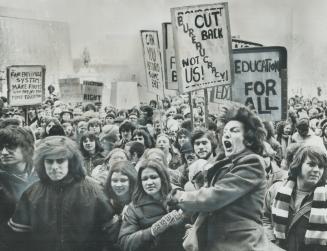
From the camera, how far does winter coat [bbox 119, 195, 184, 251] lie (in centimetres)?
395

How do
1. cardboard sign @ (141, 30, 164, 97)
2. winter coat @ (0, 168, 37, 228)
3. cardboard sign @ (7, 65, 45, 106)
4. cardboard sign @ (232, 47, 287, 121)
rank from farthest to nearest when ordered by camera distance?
cardboard sign @ (7, 65, 45, 106) < cardboard sign @ (141, 30, 164, 97) < cardboard sign @ (232, 47, 287, 121) < winter coat @ (0, 168, 37, 228)

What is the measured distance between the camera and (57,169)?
13.2 ft

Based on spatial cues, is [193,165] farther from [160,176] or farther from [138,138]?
[138,138]

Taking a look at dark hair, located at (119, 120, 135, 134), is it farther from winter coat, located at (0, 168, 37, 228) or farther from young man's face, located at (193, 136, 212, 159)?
winter coat, located at (0, 168, 37, 228)

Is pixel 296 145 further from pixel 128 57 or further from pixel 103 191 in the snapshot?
pixel 128 57

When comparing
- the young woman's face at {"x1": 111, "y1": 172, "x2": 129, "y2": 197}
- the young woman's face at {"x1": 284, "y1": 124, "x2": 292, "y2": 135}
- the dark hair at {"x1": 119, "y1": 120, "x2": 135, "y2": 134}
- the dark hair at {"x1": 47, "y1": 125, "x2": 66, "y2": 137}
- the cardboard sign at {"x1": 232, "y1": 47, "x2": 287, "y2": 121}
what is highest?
the cardboard sign at {"x1": 232, "y1": 47, "x2": 287, "y2": 121}

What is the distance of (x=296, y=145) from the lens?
14.0 feet

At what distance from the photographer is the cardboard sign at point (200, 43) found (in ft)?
16.8

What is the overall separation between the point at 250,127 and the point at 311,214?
674mm

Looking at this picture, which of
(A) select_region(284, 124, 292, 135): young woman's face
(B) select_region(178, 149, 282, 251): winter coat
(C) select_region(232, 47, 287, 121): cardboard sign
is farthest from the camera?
(A) select_region(284, 124, 292, 135): young woman's face

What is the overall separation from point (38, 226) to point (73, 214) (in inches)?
10.3

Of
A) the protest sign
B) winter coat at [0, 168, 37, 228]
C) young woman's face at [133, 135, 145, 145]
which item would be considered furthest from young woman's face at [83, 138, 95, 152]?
the protest sign

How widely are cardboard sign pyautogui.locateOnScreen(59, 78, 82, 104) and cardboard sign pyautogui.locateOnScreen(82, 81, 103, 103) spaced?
0.29 metres

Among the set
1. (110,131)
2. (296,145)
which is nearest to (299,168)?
(296,145)
